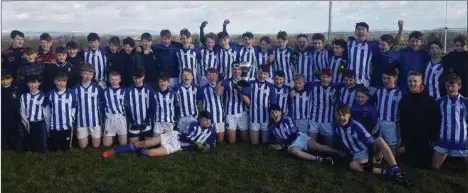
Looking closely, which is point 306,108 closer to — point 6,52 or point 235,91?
point 235,91

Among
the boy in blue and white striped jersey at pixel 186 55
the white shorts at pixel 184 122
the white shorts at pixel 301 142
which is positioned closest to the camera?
the white shorts at pixel 301 142

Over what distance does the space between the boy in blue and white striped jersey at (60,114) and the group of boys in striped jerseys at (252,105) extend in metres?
0.01

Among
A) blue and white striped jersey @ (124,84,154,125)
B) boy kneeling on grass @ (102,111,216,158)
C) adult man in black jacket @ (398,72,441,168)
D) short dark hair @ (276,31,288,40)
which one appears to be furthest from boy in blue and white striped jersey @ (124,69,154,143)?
adult man in black jacket @ (398,72,441,168)

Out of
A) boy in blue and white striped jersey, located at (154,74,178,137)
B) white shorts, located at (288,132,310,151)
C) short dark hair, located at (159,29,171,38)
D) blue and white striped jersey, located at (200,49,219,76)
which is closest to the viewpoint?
white shorts, located at (288,132,310,151)

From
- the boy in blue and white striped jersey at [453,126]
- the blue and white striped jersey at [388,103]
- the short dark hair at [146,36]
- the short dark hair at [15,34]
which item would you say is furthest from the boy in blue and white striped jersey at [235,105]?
the short dark hair at [15,34]

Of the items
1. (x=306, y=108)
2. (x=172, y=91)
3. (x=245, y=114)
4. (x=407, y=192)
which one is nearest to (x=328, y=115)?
(x=306, y=108)

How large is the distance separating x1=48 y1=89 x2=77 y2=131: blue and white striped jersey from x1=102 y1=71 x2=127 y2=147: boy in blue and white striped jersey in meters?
0.47

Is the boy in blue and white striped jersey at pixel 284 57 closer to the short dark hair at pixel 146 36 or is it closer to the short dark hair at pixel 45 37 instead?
the short dark hair at pixel 146 36

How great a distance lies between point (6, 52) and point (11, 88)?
90cm

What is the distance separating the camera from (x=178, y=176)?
4891 millimetres

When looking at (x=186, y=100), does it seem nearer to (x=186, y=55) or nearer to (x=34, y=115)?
(x=186, y=55)

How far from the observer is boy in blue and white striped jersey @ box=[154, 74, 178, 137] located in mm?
6113

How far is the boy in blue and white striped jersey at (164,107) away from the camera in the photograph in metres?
6.11

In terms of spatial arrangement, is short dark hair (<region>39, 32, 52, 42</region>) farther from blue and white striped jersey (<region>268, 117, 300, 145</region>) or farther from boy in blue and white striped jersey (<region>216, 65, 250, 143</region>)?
blue and white striped jersey (<region>268, 117, 300, 145</region>)
